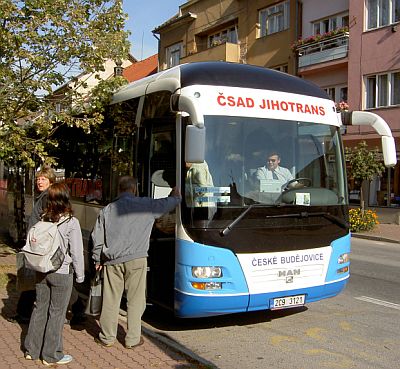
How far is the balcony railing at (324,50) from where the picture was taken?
23578mm

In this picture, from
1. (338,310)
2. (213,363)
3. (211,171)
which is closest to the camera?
(213,363)

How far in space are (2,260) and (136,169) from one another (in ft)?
16.0

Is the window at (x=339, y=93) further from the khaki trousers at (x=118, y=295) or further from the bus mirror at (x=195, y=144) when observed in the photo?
the khaki trousers at (x=118, y=295)

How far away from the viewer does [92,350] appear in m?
5.06

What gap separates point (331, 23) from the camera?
24.9 metres

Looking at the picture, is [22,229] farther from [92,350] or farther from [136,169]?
[92,350]

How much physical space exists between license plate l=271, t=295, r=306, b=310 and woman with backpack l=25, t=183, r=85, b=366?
2.14 m

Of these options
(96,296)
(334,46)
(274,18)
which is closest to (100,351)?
(96,296)

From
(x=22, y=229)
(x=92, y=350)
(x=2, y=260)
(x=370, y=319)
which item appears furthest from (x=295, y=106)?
(x=22, y=229)

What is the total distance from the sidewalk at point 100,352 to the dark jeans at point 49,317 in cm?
13

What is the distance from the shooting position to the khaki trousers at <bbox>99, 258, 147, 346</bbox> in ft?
16.9

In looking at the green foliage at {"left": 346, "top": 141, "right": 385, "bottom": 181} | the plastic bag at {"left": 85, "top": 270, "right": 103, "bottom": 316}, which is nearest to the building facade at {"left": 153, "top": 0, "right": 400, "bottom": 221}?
the green foliage at {"left": 346, "top": 141, "right": 385, "bottom": 181}

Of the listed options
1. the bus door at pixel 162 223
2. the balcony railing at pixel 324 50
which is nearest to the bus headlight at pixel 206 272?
the bus door at pixel 162 223

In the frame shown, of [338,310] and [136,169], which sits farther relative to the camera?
[338,310]
